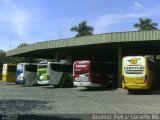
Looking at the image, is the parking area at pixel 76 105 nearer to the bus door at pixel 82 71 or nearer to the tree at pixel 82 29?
the bus door at pixel 82 71

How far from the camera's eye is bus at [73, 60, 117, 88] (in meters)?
30.7

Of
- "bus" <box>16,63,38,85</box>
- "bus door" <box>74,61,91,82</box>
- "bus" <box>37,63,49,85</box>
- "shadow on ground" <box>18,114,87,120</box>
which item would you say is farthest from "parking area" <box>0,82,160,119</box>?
"bus" <box>16,63,38,85</box>

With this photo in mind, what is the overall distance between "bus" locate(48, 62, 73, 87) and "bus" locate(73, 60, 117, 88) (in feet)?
14.8

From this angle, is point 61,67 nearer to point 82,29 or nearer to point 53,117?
point 53,117

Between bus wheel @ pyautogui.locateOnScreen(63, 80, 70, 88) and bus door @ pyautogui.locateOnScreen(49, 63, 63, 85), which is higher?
bus door @ pyautogui.locateOnScreen(49, 63, 63, 85)

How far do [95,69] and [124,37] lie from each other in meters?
3.52

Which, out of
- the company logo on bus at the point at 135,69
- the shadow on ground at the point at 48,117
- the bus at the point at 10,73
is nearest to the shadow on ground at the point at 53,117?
the shadow on ground at the point at 48,117

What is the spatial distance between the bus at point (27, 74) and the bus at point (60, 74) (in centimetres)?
432

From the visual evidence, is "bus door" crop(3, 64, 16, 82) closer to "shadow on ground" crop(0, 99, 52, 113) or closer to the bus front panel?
the bus front panel

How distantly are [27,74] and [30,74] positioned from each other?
31cm

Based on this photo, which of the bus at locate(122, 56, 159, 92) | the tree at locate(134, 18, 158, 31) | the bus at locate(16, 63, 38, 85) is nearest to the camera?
the bus at locate(122, 56, 159, 92)

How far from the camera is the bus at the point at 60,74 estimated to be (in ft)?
117

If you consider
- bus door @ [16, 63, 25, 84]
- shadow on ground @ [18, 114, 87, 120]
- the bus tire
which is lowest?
shadow on ground @ [18, 114, 87, 120]

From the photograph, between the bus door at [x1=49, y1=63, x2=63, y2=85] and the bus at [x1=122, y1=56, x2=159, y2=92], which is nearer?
the bus at [x1=122, y1=56, x2=159, y2=92]
